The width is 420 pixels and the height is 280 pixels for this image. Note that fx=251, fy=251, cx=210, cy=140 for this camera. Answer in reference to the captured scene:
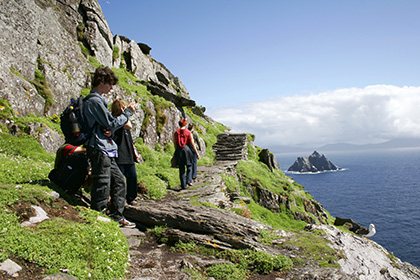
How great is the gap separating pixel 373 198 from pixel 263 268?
118 meters

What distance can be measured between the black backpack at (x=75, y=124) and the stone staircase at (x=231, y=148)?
19754 mm

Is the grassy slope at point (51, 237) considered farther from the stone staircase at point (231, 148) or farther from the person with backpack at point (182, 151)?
the stone staircase at point (231, 148)

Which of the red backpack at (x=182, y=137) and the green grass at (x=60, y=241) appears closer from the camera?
the green grass at (x=60, y=241)

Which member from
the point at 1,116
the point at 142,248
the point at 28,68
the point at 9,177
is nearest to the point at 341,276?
the point at 142,248

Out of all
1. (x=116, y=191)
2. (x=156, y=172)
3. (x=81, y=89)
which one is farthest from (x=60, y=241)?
(x=81, y=89)

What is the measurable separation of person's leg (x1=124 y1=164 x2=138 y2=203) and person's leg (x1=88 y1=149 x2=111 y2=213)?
153 centimetres

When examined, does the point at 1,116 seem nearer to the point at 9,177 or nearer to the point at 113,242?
the point at 9,177

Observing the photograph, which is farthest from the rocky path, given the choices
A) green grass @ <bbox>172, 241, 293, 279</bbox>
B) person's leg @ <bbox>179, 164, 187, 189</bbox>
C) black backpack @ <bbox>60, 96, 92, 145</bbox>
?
black backpack @ <bbox>60, 96, 92, 145</bbox>

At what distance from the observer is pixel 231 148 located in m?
27.3

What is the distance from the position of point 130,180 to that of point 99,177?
76.9 inches

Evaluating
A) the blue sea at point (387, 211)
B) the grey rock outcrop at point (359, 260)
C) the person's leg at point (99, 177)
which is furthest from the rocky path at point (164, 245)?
the blue sea at point (387, 211)

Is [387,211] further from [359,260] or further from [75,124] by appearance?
[75,124]

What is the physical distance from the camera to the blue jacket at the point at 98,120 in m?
5.99

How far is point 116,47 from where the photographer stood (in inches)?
1103
